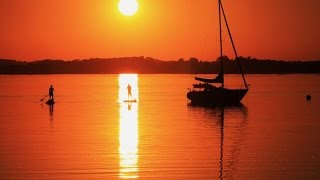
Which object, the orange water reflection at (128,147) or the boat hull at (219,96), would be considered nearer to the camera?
the orange water reflection at (128,147)

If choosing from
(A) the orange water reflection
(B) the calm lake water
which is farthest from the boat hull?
(A) the orange water reflection

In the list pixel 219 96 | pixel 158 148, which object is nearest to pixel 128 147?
pixel 158 148

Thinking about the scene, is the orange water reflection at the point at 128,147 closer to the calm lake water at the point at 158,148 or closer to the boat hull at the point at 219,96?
the calm lake water at the point at 158,148

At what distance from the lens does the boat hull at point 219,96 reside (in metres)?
53.6

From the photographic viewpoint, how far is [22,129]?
2988 centimetres

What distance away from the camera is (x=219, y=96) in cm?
5353

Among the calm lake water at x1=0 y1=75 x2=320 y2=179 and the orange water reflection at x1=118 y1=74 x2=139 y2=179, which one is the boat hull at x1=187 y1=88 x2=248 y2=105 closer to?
the calm lake water at x1=0 y1=75 x2=320 y2=179

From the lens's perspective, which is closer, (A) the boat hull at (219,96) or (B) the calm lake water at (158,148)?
(B) the calm lake water at (158,148)

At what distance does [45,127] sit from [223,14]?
A: 1176 inches

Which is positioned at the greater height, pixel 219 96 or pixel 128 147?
pixel 219 96

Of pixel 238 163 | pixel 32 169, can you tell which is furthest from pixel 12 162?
pixel 238 163

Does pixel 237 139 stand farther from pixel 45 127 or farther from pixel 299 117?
pixel 299 117

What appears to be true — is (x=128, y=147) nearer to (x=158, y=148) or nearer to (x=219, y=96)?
(x=158, y=148)

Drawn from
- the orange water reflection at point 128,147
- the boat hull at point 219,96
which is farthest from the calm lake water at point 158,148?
the boat hull at point 219,96
